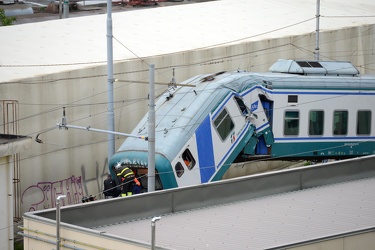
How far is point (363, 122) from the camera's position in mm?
35281

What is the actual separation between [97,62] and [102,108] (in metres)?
1.52

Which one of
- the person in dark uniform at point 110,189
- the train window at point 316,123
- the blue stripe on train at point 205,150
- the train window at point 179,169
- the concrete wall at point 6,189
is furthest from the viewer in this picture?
the train window at point 316,123

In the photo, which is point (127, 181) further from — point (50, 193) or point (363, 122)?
point (363, 122)

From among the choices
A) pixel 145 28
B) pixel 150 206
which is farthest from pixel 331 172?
pixel 145 28

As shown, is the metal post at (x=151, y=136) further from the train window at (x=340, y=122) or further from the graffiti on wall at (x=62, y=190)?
the train window at (x=340, y=122)

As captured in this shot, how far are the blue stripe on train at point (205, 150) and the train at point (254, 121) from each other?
28mm

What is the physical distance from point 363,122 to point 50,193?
1078 centimetres

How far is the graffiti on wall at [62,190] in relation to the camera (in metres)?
30.4

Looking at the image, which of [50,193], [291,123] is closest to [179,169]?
[50,193]

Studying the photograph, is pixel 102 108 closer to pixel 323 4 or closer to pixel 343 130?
pixel 343 130

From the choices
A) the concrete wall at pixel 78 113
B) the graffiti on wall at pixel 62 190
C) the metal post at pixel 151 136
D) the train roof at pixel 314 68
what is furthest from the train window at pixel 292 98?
the metal post at pixel 151 136

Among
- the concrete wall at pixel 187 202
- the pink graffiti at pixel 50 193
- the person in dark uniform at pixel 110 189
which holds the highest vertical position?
the concrete wall at pixel 187 202

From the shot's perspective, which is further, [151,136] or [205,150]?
[205,150]

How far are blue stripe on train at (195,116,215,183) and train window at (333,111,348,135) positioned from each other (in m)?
5.91
